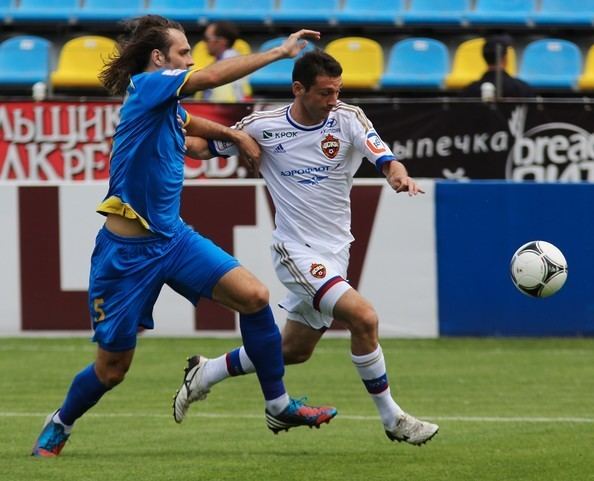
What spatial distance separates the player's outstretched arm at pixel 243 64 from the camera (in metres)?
6.44

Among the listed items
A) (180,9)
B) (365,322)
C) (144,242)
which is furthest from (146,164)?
(180,9)

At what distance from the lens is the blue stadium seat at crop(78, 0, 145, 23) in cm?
1881

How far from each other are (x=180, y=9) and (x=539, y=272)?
1135 cm

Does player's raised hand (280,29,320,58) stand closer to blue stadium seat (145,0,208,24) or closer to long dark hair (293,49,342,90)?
long dark hair (293,49,342,90)

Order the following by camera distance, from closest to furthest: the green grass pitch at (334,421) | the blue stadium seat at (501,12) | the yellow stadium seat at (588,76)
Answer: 1. the green grass pitch at (334,421)
2. the yellow stadium seat at (588,76)
3. the blue stadium seat at (501,12)

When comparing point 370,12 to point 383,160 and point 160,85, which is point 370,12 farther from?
point 160,85

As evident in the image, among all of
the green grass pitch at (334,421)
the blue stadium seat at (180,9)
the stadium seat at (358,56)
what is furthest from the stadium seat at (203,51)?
the green grass pitch at (334,421)

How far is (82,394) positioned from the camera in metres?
7.41

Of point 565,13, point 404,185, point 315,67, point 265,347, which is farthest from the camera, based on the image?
point 565,13

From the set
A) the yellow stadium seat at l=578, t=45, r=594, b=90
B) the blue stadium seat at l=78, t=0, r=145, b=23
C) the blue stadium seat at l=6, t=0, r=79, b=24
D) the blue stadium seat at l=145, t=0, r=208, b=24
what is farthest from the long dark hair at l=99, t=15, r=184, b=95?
the blue stadium seat at l=6, t=0, r=79, b=24

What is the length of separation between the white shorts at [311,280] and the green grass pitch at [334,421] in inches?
28.4

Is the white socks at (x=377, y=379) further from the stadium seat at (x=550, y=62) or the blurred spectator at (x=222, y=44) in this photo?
the stadium seat at (x=550, y=62)

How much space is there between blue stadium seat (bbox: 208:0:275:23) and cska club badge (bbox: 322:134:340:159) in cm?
1062

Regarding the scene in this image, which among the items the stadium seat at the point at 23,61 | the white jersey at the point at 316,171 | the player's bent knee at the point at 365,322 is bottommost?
the stadium seat at the point at 23,61
